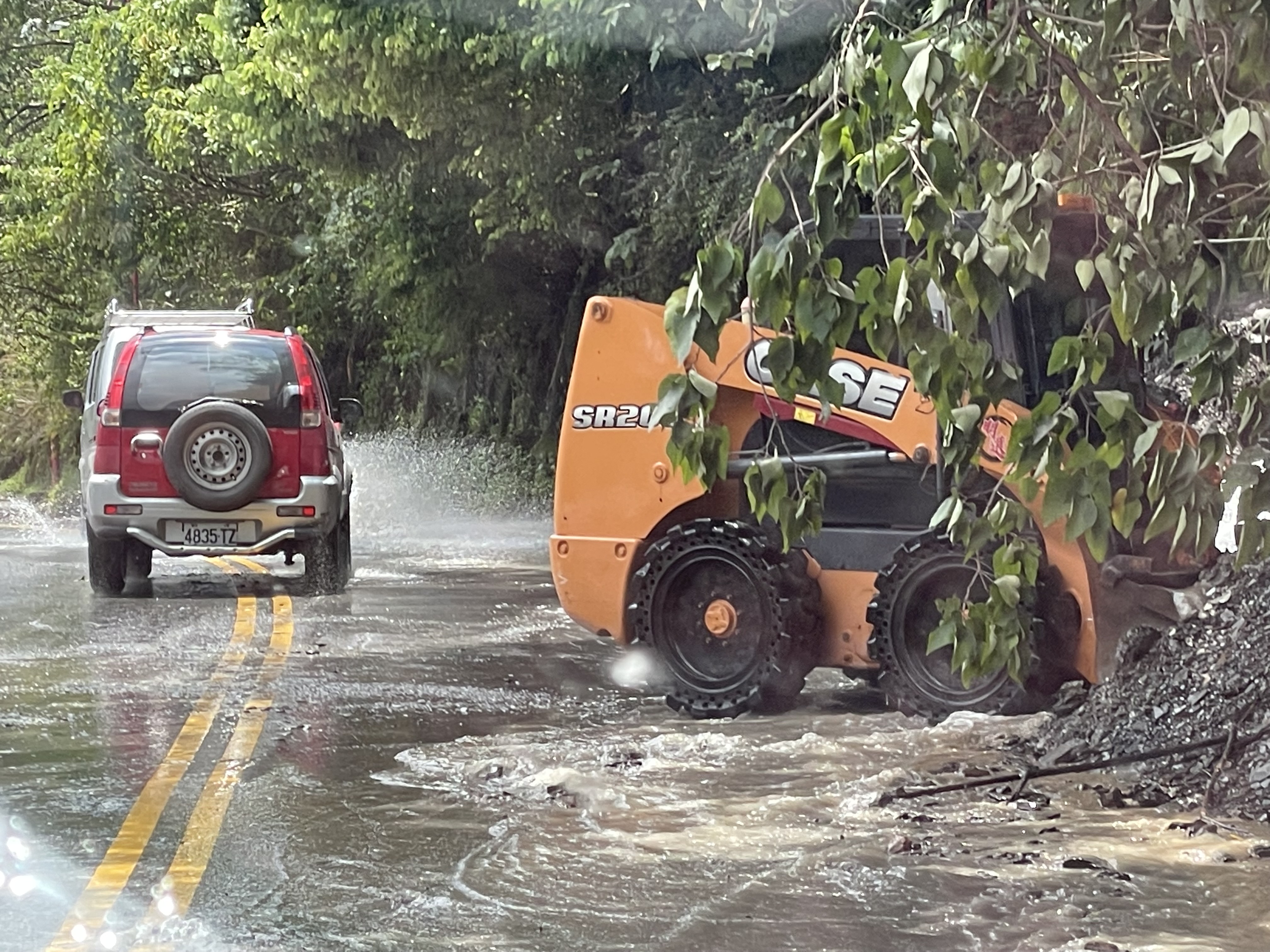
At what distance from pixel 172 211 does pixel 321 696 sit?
2328cm

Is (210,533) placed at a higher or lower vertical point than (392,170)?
lower

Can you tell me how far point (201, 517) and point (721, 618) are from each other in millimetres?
6387

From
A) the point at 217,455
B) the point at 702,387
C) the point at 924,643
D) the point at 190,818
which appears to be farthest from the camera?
the point at 217,455

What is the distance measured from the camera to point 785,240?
165 inches

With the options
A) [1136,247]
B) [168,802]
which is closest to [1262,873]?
[1136,247]

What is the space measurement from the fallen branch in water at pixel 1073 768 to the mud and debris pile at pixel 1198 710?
0.05 ft

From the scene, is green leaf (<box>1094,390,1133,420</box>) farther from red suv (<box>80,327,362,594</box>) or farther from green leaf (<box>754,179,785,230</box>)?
red suv (<box>80,327,362,594</box>)

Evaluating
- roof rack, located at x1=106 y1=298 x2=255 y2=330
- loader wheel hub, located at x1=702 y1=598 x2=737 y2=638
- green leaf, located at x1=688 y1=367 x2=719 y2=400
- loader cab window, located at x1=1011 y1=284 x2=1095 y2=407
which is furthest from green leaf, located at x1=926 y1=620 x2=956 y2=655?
roof rack, located at x1=106 y1=298 x2=255 y2=330

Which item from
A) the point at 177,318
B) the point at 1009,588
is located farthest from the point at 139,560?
the point at 1009,588

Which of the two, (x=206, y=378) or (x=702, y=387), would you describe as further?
(x=206, y=378)

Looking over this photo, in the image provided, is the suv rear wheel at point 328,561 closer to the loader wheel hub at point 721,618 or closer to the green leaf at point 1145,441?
the loader wheel hub at point 721,618

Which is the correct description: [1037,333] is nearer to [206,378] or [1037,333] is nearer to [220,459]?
[220,459]

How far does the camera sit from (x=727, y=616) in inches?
348

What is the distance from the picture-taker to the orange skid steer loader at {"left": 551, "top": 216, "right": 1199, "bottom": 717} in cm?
816
